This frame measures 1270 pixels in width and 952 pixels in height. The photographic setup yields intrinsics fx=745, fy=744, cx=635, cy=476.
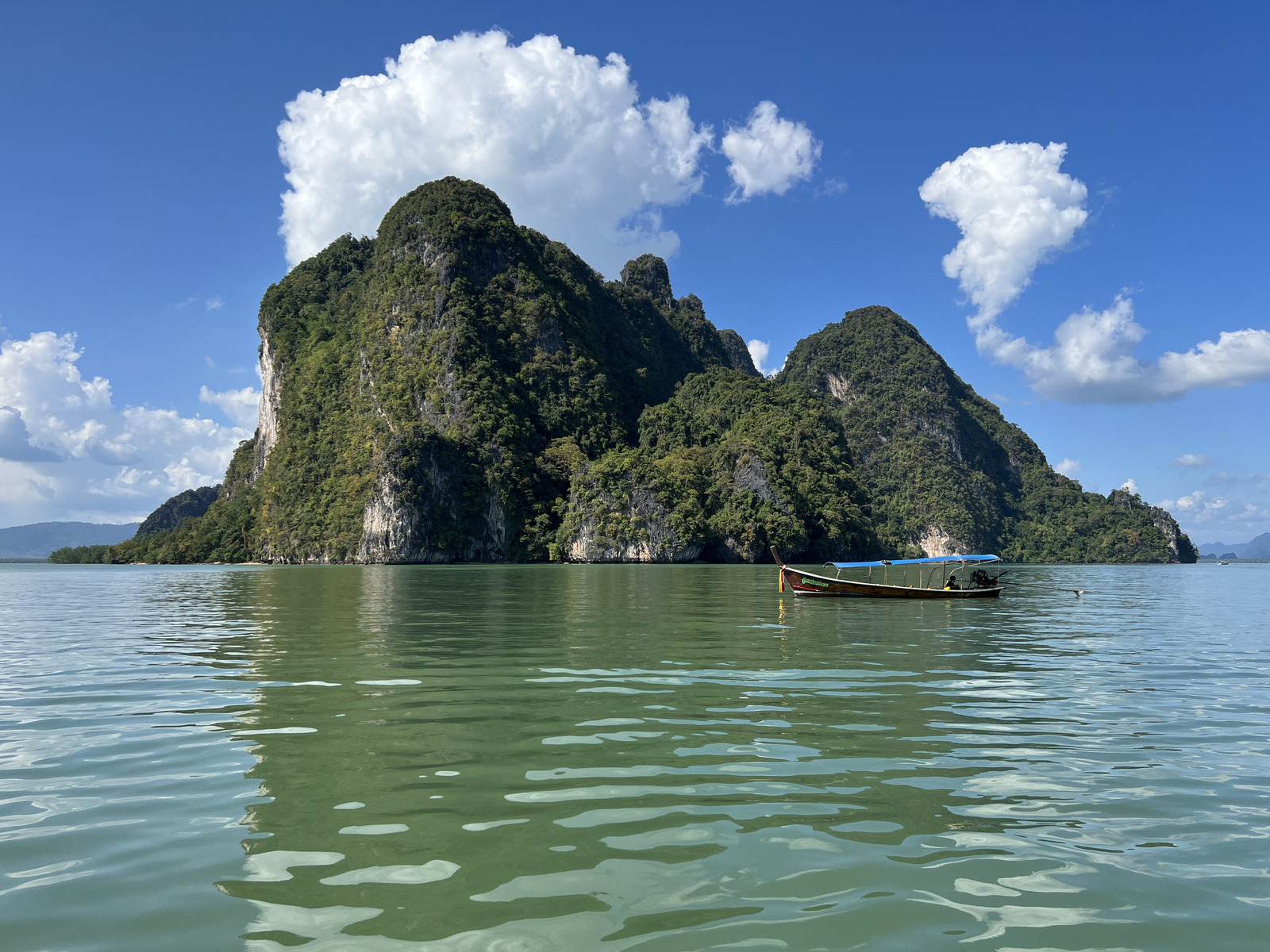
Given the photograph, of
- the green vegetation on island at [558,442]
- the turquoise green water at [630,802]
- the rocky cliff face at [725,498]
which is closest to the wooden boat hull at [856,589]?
the turquoise green water at [630,802]

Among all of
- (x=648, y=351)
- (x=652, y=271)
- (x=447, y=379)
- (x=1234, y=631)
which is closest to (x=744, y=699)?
(x=1234, y=631)

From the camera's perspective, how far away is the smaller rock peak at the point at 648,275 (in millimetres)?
180125

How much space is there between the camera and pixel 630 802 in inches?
210

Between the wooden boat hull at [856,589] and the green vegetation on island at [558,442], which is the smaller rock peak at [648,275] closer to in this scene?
the green vegetation on island at [558,442]

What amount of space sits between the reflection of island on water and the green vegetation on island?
245 ft

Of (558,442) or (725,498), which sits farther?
(558,442)

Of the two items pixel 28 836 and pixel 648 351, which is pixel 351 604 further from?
pixel 648 351

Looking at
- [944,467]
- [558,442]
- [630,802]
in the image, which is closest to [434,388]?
[558,442]

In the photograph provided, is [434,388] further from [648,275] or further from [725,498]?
[648,275]

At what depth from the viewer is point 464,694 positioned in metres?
9.39

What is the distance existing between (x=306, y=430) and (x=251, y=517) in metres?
17.0

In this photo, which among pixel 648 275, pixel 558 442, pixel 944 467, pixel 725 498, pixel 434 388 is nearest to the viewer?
pixel 725 498

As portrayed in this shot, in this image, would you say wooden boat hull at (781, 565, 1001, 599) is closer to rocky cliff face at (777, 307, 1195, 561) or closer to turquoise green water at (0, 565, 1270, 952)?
turquoise green water at (0, 565, 1270, 952)

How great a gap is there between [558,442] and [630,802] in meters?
107
